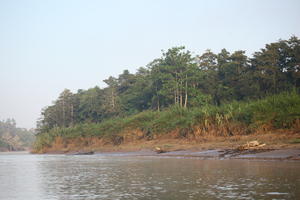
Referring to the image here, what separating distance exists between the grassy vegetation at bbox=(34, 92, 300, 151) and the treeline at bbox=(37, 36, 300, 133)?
6.65 m

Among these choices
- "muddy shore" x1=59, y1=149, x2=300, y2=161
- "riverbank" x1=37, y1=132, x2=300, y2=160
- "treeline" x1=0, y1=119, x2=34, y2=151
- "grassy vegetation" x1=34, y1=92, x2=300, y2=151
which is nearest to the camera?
"muddy shore" x1=59, y1=149, x2=300, y2=161

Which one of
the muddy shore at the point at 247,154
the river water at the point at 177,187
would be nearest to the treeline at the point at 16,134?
the muddy shore at the point at 247,154

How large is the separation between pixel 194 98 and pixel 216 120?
2170cm

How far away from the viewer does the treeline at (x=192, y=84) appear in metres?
47.4

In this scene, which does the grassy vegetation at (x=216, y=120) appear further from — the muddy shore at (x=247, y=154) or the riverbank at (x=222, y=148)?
the muddy shore at (x=247, y=154)

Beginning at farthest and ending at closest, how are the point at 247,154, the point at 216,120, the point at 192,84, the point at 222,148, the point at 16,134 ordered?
the point at 16,134 < the point at 192,84 < the point at 216,120 < the point at 222,148 < the point at 247,154

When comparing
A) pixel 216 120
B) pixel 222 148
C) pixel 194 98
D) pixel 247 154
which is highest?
pixel 194 98

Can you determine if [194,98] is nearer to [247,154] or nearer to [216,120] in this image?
[216,120]

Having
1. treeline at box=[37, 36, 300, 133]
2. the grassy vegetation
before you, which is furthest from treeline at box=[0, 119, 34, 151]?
the grassy vegetation

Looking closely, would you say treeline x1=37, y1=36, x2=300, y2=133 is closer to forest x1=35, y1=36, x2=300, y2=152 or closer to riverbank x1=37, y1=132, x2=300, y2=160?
forest x1=35, y1=36, x2=300, y2=152

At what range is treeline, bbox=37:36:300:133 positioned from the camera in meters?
47.4

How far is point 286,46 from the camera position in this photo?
47.6m

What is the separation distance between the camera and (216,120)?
99.4 feet

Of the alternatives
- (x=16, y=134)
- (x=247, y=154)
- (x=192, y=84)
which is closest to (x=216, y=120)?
(x=247, y=154)
